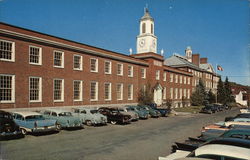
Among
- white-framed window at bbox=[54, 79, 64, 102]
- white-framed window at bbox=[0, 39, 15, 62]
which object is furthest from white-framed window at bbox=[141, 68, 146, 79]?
white-framed window at bbox=[0, 39, 15, 62]

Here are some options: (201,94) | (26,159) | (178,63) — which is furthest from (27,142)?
(178,63)

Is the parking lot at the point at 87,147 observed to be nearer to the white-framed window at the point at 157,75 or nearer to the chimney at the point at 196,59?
the white-framed window at the point at 157,75

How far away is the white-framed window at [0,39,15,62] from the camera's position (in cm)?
1791

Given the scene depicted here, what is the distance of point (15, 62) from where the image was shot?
18.7m

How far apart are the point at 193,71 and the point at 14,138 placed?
5457cm

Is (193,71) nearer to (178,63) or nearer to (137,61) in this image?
(178,63)

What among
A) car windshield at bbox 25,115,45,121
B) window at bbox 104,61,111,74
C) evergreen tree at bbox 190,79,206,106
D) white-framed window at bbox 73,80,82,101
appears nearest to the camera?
car windshield at bbox 25,115,45,121

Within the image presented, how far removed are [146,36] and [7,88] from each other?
90.3 feet

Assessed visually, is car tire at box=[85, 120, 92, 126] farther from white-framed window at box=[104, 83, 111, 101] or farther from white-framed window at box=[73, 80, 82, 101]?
white-framed window at box=[104, 83, 111, 101]

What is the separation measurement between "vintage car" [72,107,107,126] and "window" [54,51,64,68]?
6386 mm

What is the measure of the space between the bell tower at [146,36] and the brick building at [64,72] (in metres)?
0.19

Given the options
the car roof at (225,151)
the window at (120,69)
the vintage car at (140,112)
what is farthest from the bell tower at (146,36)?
the car roof at (225,151)

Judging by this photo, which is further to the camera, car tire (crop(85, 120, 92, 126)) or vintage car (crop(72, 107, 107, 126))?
car tire (crop(85, 120, 92, 126))

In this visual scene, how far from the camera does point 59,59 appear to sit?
22.8 m
